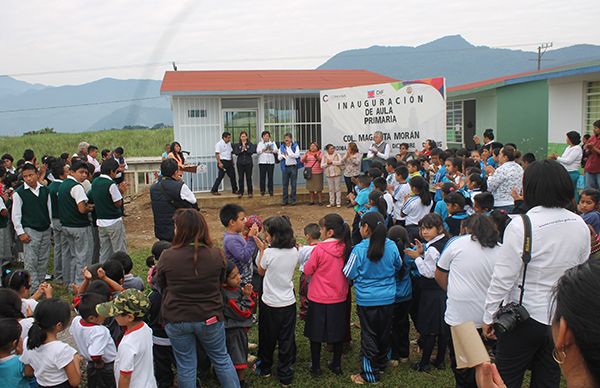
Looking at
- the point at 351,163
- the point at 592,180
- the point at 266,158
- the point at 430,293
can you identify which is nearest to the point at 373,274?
the point at 430,293

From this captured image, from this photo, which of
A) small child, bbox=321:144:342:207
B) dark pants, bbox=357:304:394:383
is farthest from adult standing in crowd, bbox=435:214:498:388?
small child, bbox=321:144:342:207

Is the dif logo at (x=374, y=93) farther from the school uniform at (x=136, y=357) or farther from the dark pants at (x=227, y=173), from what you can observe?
the school uniform at (x=136, y=357)

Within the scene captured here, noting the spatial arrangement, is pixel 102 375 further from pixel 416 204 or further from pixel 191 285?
pixel 416 204

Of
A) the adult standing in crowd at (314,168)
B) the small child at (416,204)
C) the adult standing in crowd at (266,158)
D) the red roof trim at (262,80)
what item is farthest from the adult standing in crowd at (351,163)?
the small child at (416,204)

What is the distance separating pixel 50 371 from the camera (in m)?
3.42

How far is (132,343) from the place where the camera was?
351 centimetres

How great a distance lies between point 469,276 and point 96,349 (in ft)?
9.12

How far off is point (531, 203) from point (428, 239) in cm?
152

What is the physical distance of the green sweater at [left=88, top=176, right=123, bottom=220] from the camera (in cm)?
683

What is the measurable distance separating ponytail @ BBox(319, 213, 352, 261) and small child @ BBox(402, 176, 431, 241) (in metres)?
1.83

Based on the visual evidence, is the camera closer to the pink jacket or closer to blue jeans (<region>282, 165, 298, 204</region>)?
the pink jacket

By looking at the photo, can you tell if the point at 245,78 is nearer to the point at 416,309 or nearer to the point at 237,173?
the point at 237,173

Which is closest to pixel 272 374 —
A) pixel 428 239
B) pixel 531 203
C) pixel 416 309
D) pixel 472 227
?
pixel 416 309

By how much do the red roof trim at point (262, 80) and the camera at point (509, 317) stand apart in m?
11.5
